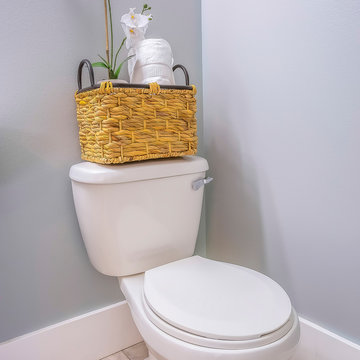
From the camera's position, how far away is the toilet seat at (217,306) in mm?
627

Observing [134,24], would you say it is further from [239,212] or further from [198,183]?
[239,212]

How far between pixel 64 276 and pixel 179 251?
42 centimetres

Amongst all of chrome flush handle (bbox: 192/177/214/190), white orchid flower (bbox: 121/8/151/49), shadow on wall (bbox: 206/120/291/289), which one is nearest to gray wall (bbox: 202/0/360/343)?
shadow on wall (bbox: 206/120/291/289)

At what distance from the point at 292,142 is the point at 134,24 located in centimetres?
62

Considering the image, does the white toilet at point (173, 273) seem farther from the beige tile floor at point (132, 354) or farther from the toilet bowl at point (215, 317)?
the beige tile floor at point (132, 354)

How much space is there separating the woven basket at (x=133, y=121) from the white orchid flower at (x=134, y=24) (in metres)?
0.17

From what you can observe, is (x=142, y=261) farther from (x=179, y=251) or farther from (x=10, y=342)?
(x=10, y=342)

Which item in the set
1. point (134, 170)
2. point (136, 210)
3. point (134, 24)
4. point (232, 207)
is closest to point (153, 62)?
point (134, 24)

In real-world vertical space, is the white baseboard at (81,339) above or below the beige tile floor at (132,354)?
above

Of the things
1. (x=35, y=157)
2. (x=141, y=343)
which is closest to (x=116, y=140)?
(x=35, y=157)

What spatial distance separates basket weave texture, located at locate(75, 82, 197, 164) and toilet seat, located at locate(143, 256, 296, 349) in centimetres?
35

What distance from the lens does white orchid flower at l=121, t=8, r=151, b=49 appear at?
3.18 feet

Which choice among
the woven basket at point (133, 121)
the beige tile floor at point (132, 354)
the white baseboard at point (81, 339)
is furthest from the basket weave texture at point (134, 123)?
the beige tile floor at point (132, 354)

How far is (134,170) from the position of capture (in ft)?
2.97
